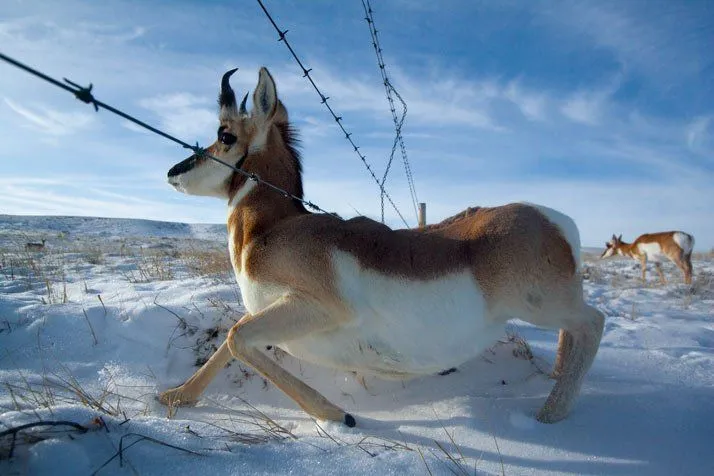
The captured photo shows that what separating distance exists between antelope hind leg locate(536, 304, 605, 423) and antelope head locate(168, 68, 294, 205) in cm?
225

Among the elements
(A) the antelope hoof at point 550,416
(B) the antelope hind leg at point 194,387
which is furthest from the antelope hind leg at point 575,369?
(B) the antelope hind leg at point 194,387

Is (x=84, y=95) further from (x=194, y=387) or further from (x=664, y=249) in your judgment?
(x=664, y=249)

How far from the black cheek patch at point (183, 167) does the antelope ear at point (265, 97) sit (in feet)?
2.05

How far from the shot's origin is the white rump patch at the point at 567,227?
8.33 ft

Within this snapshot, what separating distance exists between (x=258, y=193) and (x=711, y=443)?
9.96 feet

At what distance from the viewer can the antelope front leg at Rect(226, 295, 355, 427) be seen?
2.41 metres

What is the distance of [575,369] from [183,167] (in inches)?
122

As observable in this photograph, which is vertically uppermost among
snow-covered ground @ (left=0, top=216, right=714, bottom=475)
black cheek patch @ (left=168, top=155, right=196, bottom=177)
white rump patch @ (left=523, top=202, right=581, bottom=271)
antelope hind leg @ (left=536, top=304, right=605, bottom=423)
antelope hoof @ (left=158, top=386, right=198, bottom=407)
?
black cheek patch @ (left=168, top=155, right=196, bottom=177)

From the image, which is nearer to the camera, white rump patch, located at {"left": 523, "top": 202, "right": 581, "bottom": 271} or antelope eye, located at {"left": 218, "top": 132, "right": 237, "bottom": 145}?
white rump patch, located at {"left": 523, "top": 202, "right": 581, "bottom": 271}

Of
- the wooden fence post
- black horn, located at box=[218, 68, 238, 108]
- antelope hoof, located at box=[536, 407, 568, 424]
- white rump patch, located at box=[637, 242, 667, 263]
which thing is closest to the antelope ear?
black horn, located at box=[218, 68, 238, 108]

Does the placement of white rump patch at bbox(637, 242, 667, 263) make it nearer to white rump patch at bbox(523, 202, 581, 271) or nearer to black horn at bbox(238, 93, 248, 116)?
white rump patch at bbox(523, 202, 581, 271)

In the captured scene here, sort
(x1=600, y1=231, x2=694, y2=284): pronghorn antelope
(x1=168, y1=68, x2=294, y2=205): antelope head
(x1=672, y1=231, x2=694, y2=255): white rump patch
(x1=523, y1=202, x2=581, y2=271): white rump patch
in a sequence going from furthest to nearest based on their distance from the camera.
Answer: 1. (x1=672, y1=231, x2=694, y2=255): white rump patch
2. (x1=600, y1=231, x2=694, y2=284): pronghorn antelope
3. (x1=168, y1=68, x2=294, y2=205): antelope head
4. (x1=523, y1=202, x2=581, y2=271): white rump patch

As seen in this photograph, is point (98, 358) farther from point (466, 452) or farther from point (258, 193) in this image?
point (466, 452)

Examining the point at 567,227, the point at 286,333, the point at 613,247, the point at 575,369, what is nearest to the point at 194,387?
the point at 286,333
